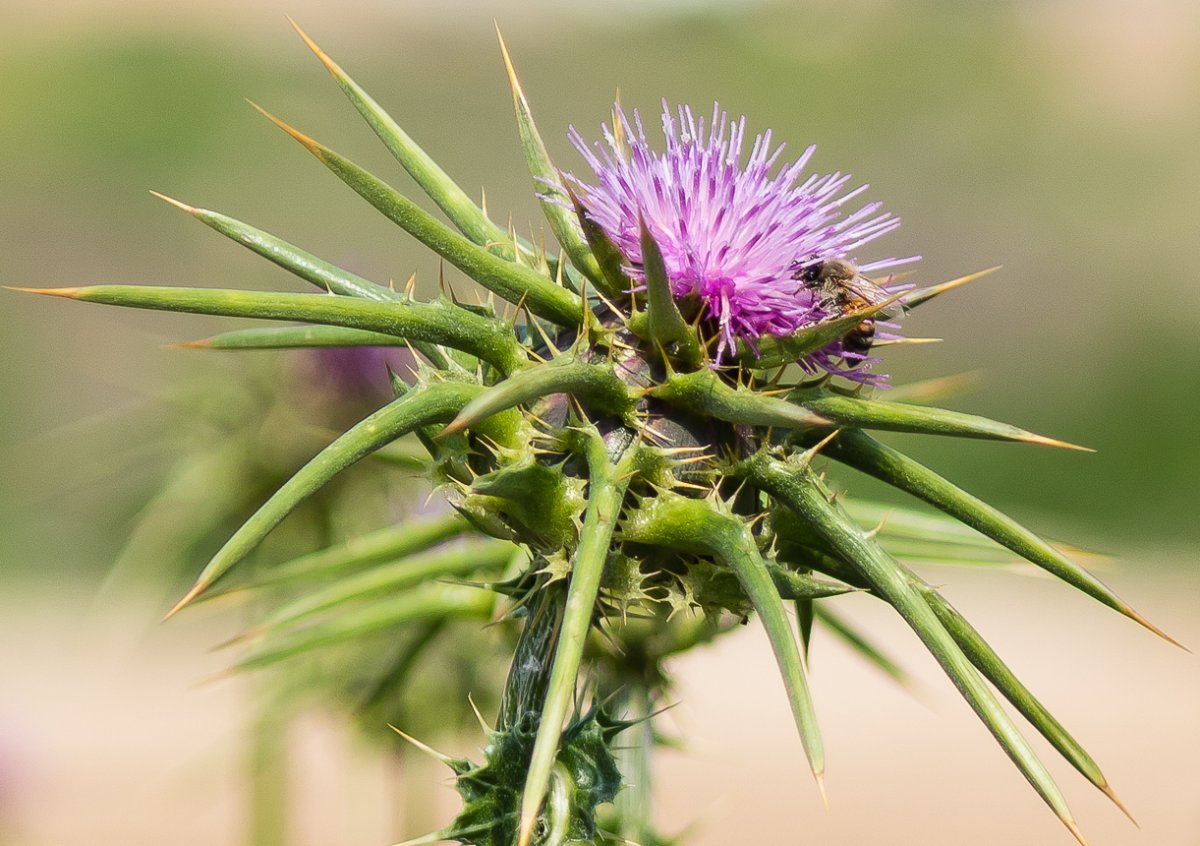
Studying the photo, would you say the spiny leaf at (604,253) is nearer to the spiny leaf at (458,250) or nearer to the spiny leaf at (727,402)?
the spiny leaf at (458,250)

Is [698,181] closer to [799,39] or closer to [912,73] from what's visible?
[912,73]

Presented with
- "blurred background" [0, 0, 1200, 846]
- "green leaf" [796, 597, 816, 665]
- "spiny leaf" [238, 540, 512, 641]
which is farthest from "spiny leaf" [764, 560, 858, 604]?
"blurred background" [0, 0, 1200, 846]

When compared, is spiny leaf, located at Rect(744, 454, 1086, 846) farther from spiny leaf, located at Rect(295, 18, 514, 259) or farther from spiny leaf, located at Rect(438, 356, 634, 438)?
spiny leaf, located at Rect(295, 18, 514, 259)

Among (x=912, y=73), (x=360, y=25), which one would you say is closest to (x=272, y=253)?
(x=912, y=73)

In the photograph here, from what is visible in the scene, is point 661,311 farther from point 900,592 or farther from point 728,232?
point 900,592

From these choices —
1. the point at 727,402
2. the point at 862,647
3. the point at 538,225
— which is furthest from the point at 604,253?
the point at 538,225
